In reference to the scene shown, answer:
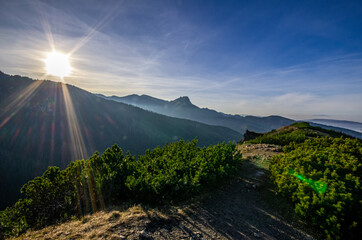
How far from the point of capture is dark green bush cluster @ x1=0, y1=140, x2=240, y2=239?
5.66 metres

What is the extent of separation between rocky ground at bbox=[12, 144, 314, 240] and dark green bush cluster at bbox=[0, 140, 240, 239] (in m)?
0.61

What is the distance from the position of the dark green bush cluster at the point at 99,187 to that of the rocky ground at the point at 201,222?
0.61 metres

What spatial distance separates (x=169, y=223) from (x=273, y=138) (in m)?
13.7

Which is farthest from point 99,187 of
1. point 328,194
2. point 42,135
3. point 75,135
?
point 75,135

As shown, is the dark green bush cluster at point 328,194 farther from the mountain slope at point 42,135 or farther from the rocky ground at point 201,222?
the mountain slope at point 42,135

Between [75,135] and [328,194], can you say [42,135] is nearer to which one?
[75,135]

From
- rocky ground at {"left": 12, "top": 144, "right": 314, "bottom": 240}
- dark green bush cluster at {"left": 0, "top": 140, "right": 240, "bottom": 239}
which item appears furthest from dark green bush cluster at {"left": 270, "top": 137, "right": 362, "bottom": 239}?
dark green bush cluster at {"left": 0, "top": 140, "right": 240, "bottom": 239}

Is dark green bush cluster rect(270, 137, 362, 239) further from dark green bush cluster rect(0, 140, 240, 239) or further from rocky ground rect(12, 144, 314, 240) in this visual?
dark green bush cluster rect(0, 140, 240, 239)

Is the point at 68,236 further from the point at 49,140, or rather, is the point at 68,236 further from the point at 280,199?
the point at 49,140

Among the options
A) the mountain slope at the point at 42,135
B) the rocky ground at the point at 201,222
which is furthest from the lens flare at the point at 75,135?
the rocky ground at the point at 201,222

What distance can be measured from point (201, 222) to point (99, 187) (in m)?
3.84

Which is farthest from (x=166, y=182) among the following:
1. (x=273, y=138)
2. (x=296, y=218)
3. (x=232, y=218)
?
(x=273, y=138)

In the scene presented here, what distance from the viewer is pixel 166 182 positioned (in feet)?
18.0

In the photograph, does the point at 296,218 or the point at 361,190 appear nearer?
the point at 361,190
